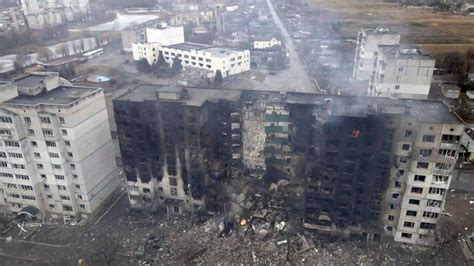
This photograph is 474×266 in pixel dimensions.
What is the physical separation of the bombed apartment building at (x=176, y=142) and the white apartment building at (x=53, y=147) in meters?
1.87

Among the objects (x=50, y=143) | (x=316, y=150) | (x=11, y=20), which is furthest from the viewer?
(x=11, y=20)

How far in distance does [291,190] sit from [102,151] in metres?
11.0

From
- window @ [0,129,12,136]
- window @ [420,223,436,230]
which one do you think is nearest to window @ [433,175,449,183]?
window @ [420,223,436,230]

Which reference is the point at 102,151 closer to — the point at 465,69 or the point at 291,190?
the point at 291,190

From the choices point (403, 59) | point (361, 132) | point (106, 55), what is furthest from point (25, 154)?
point (106, 55)

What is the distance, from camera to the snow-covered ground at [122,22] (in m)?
75.4

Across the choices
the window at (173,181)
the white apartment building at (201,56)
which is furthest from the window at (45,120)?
the white apartment building at (201,56)

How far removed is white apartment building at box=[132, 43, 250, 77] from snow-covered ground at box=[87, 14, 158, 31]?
3007 centimetres

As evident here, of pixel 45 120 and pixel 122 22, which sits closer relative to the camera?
pixel 45 120

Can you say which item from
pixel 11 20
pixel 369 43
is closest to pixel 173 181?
pixel 369 43

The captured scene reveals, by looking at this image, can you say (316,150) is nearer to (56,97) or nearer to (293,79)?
(56,97)

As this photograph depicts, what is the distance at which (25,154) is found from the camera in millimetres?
18719

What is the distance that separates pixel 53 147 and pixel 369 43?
2900 centimetres

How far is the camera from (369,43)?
115ft
